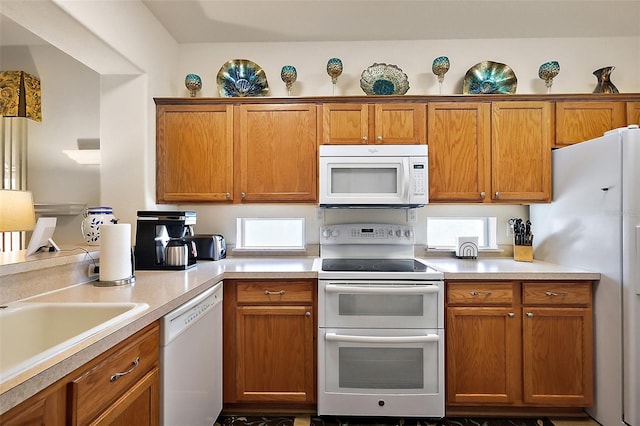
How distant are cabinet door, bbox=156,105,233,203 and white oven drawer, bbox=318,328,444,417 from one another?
1299mm

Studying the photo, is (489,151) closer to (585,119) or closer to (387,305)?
(585,119)

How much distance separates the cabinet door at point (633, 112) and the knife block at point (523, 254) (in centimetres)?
108

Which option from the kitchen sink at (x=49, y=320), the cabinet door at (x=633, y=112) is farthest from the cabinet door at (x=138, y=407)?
the cabinet door at (x=633, y=112)

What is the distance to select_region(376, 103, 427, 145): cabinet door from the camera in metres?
2.44

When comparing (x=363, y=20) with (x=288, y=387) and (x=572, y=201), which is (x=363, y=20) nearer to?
(x=572, y=201)

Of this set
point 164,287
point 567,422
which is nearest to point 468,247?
point 567,422

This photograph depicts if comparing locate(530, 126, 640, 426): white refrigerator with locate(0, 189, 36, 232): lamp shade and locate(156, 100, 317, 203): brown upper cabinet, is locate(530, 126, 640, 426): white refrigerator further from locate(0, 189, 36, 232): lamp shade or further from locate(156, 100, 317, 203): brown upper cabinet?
locate(0, 189, 36, 232): lamp shade

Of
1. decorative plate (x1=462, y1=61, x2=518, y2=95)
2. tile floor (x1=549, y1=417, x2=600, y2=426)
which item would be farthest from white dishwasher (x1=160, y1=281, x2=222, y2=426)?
decorative plate (x1=462, y1=61, x2=518, y2=95)

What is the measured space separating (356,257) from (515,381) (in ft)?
4.12

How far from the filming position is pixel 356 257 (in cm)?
270

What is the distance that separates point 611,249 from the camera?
74.5 inches

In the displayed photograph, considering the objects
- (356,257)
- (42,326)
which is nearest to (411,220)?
(356,257)

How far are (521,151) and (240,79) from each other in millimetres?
2106

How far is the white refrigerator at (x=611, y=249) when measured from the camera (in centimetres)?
179
